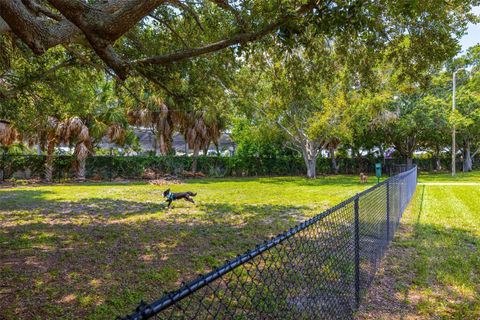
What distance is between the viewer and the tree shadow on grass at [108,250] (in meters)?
4.14

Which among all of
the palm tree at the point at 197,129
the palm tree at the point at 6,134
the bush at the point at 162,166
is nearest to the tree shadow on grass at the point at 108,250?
the palm tree at the point at 6,134

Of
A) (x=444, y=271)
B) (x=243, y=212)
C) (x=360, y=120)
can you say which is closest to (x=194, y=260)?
(x=444, y=271)

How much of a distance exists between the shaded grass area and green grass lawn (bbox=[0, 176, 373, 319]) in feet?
7.71

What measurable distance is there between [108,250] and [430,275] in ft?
16.4

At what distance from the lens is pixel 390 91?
2306 cm

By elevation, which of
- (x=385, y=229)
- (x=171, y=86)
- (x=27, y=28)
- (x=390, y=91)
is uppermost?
(x=390, y=91)

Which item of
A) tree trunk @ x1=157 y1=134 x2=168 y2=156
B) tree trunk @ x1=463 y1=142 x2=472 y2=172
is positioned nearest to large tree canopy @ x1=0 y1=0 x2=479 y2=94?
tree trunk @ x1=157 y1=134 x2=168 y2=156

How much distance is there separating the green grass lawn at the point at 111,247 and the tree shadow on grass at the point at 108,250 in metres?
0.01

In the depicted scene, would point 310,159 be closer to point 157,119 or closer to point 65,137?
point 157,119

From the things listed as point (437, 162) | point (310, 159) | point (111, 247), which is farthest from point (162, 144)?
point (437, 162)

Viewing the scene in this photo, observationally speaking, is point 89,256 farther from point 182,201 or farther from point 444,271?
point 182,201

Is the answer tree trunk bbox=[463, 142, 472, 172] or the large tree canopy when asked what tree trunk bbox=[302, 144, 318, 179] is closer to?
the large tree canopy

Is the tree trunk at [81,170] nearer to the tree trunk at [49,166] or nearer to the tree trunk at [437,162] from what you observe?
the tree trunk at [49,166]

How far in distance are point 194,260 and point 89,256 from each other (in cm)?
168
